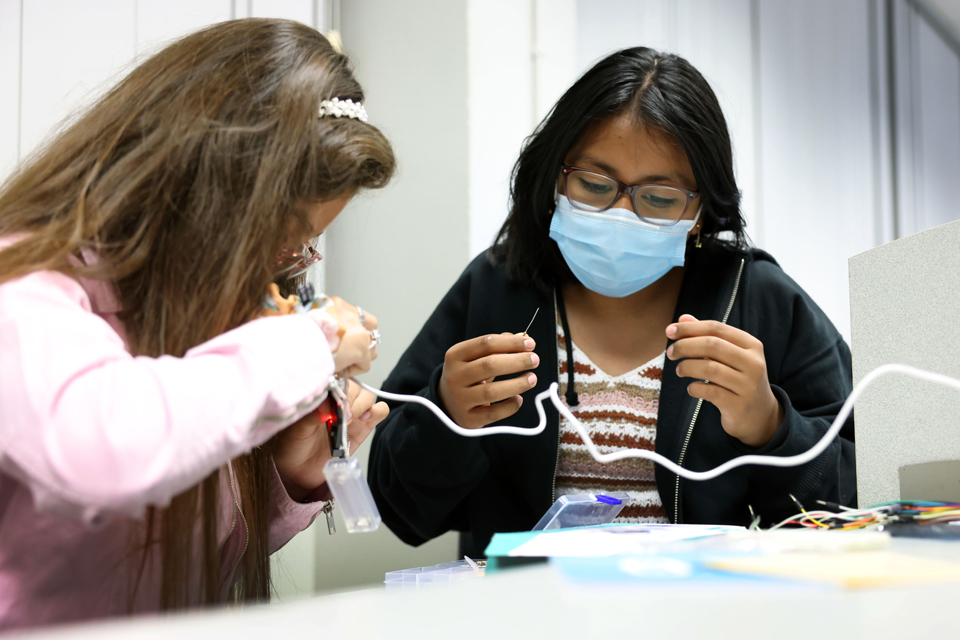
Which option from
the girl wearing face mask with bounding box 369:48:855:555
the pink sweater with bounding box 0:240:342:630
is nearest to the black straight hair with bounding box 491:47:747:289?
the girl wearing face mask with bounding box 369:48:855:555

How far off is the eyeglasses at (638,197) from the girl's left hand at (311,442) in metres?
0.49

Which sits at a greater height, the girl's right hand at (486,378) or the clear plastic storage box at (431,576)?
the girl's right hand at (486,378)

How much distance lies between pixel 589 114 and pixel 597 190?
0.41 feet

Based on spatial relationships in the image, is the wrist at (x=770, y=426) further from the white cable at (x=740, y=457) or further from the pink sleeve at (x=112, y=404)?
the pink sleeve at (x=112, y=404)

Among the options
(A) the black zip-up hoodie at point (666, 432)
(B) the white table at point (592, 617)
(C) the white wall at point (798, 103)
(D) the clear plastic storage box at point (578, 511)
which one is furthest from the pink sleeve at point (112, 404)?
(C) the white wall at point (798, 103)

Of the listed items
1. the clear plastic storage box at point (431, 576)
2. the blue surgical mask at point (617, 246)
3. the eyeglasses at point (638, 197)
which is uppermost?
the eyeglasses at point (638, 197)

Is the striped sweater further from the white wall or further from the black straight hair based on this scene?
the white wall

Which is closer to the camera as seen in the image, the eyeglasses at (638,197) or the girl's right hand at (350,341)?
the girl's right hand at (350,341)

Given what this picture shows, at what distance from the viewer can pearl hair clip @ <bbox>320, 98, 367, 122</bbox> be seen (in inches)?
27.7

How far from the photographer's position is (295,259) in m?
0.74

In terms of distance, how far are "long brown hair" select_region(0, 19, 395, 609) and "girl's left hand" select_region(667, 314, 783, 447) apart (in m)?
0.46

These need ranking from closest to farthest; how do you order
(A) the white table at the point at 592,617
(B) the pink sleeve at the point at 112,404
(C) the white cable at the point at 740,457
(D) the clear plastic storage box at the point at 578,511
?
(A) the white table at the point at 592,617
(B) the pink sleeve at the point at 112,404
(C) the white cable at the point at 740,457
(D) the clear plastic storage box at the point at 578,511

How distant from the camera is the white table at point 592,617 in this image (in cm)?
32

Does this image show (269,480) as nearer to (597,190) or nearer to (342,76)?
(342,76)
